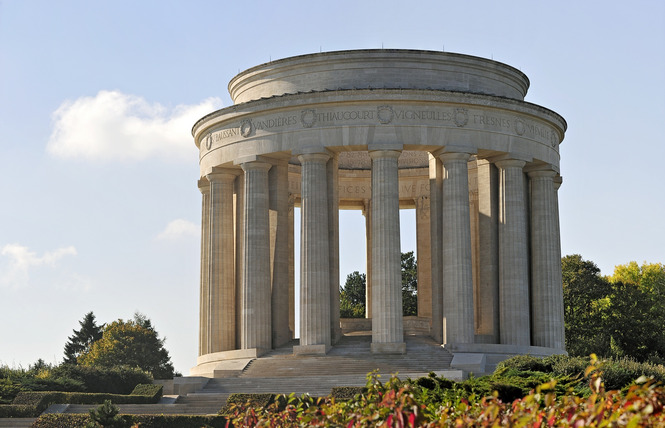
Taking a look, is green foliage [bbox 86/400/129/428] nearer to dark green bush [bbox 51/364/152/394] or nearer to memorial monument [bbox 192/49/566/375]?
dark green bush [bbox 51/364/152/394]

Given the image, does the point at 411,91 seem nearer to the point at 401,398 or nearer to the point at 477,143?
the point at 477,143

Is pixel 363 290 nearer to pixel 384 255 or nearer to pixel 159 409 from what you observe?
pixel 384 255

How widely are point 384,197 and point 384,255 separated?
3608 mm

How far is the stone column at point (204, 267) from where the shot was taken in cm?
7397

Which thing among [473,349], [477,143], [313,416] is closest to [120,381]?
[473,349]

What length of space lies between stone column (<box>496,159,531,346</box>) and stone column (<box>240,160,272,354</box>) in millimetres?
15315

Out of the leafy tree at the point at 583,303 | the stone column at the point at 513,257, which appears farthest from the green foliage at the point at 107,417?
the leafy tree at the point at 583,303

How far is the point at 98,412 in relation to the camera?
4503cm

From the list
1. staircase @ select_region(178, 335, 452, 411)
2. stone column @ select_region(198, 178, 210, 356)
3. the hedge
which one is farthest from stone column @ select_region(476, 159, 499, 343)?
the hedge

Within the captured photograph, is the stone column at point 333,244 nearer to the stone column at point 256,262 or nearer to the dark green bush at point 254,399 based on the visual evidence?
the stone column at point 256,262

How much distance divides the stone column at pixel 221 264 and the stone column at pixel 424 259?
16.7m

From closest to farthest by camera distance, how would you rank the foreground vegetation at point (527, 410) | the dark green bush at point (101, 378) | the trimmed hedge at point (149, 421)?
the foreground vegetation at point (527, 410) < the trimmed hedge at point (149, 421) < the dark green bush at point (101, 378)

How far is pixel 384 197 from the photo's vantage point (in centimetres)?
6384

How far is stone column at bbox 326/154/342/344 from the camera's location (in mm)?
65875
